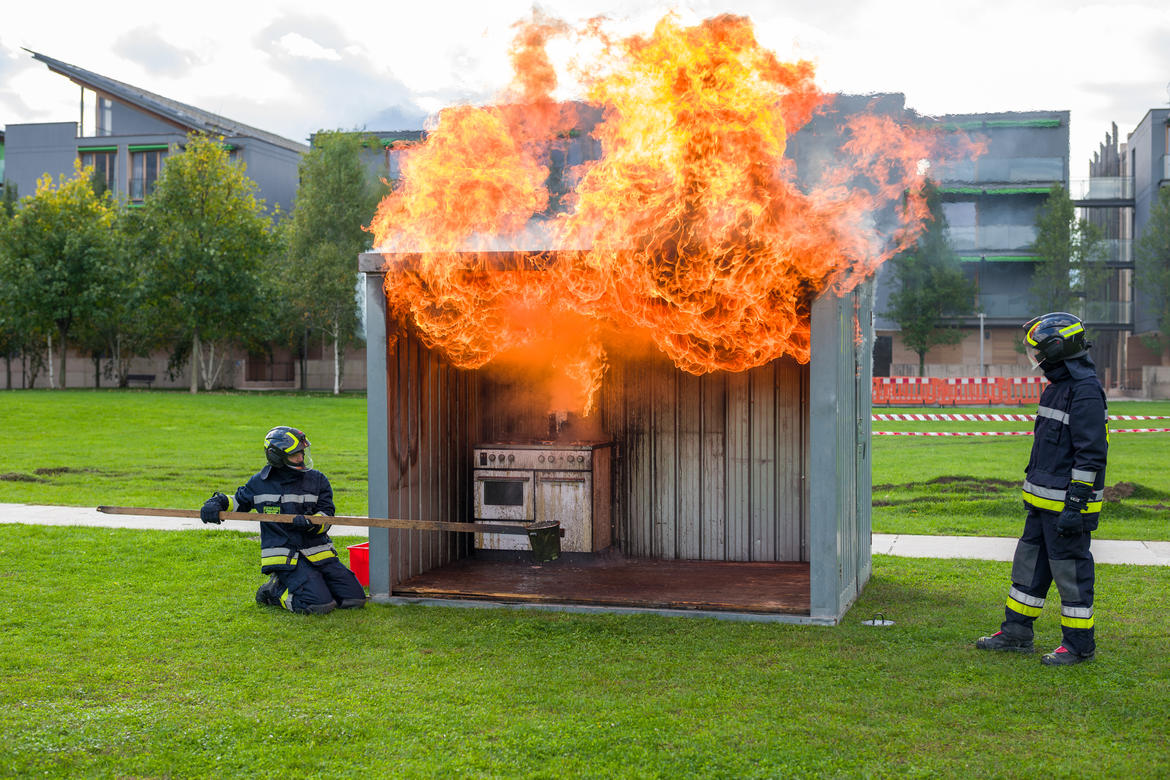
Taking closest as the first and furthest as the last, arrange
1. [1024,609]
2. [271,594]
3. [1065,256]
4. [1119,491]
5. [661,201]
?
[1024,609] < [661,201] < [271,594] < [1119,491] < [1065,256]

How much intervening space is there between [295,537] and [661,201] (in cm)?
395

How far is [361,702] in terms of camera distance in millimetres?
5730

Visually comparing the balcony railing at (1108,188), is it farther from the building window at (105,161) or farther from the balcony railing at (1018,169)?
the building window at (105,161)

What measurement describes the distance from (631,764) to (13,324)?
4336 centimetres

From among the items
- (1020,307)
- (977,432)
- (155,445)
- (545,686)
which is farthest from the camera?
(1020,307)

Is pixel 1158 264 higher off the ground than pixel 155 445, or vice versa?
pixel 1158 264

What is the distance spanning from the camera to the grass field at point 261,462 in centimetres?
1369

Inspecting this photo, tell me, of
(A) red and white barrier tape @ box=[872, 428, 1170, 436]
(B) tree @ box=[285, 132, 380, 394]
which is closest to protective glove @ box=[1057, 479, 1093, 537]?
(A) red and white barrier tape @ box=[872, 428, 1170, 436]

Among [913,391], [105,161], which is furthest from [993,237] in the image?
[105,161]

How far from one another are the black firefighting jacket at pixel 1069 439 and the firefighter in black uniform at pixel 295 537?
17.2ft

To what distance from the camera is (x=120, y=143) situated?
54406 mm

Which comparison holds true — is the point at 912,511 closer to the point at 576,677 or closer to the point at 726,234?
the point at 726,234

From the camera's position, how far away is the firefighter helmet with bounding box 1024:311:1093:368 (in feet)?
21.9

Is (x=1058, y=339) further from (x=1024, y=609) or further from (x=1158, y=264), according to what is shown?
(x=1158, y=264)
